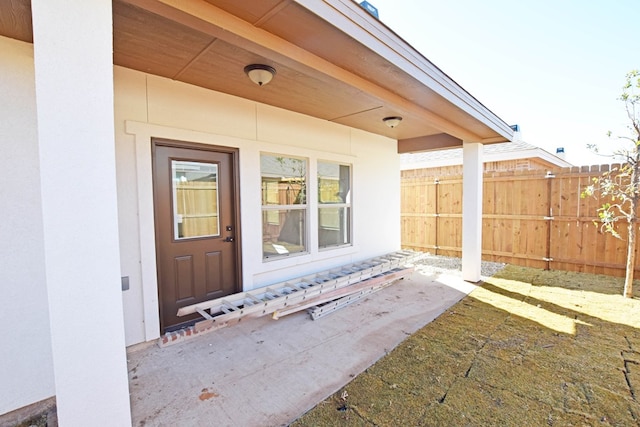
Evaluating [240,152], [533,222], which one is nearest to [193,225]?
[240,152]

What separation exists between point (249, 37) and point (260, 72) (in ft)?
2.90

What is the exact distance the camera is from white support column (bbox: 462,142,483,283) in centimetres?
537

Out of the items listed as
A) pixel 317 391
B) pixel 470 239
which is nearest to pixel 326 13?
pixel 317 391

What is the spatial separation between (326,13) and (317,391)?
287 centimetres

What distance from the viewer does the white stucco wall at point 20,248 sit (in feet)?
7.39

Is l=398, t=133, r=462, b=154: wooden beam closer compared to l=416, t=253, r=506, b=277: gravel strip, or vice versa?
l=398, t=133, r=462, b=154: wooden beam

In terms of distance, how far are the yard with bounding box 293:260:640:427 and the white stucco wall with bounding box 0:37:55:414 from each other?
7.38 feet

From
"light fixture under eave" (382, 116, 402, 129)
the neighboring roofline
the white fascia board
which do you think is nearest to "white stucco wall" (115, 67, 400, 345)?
"light fixture under eave" (382, 116, 402, 129)

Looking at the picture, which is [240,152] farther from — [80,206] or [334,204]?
[80,206]

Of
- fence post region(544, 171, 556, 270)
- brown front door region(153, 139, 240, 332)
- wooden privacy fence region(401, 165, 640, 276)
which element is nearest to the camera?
brown front door region(153, 139, 240, 332)

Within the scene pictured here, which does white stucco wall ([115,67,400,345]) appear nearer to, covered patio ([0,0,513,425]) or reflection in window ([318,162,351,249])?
covered patio ([0,0,513,425])

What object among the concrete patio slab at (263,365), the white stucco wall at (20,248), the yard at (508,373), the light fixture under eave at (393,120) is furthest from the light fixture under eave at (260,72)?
the yard at (508,373)

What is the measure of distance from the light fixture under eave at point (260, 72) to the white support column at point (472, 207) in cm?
402

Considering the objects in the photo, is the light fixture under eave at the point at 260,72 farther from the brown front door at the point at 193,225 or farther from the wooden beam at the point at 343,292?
the wooden beam at the point at 343,292
